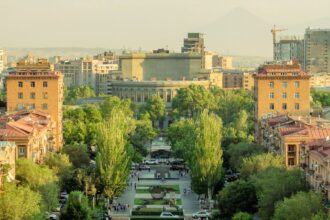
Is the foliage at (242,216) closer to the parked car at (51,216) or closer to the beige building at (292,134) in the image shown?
the beige building at (292,134)

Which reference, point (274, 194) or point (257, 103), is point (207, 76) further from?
point (274, 194)

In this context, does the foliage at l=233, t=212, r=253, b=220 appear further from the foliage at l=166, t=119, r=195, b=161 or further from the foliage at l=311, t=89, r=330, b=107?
the foliage at l=311, t=89, r=330, b=107

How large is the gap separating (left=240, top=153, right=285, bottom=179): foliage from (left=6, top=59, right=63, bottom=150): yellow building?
85.4 ft

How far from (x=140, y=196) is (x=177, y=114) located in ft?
230

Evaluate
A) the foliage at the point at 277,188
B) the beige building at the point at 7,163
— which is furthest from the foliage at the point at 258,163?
the beige building at the point at 7,163

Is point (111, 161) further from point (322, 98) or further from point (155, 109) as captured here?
point (322, 98)

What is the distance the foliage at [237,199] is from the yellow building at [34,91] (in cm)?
3092

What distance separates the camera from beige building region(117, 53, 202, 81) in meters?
196

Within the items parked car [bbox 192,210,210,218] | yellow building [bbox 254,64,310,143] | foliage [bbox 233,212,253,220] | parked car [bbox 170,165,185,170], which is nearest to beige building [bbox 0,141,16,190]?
foliage [bbox 233,212,253,220]

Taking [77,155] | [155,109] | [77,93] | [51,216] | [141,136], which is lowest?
[51,216]

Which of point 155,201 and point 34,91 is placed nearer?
point 155,201

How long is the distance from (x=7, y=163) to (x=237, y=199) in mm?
15824

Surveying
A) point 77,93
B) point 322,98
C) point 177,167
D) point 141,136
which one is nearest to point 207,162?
point 177,167

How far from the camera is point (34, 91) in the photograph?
87.4 m
